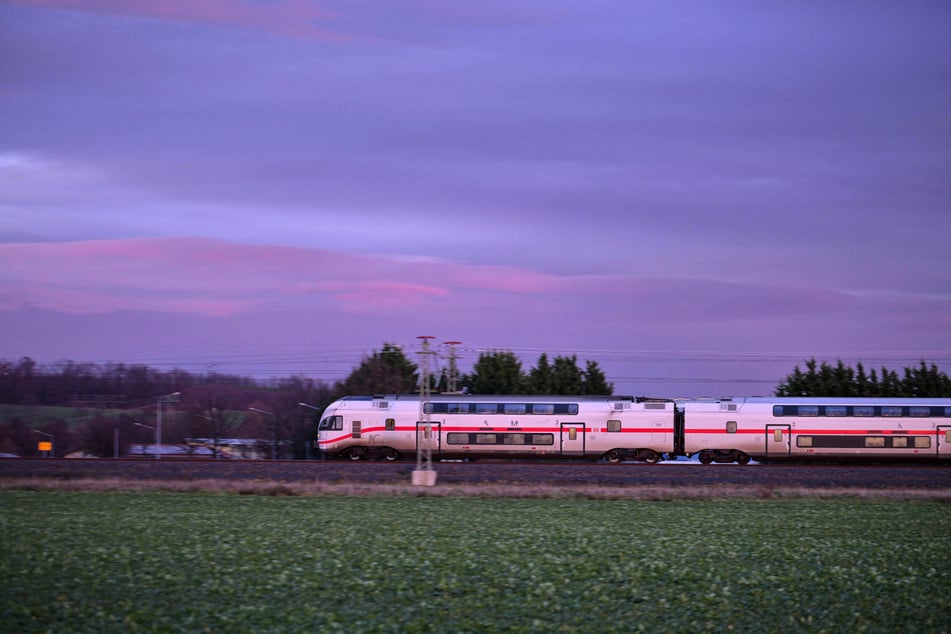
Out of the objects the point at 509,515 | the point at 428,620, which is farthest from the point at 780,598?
the point at 509,515

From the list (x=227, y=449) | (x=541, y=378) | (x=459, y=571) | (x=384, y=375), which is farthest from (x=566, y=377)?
(x=459, y=571)

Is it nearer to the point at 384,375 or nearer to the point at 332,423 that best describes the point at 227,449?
the point at 384,375

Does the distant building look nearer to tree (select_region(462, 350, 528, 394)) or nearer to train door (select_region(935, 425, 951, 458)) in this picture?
tree (select_region(462, 350, 528, 394))

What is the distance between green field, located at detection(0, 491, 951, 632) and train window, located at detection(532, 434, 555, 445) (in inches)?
1125

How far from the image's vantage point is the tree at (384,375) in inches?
3647

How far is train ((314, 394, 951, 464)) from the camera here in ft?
200

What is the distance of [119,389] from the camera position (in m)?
102

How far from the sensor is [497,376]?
9638cm

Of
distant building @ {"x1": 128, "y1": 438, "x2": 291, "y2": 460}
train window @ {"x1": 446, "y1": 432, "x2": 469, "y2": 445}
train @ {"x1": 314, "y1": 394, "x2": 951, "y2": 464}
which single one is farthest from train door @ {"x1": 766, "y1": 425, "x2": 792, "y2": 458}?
distant building @ {"x1": 128, "y1": 438, "x2": 291, "y2": 460}

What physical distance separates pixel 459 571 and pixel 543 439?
41.2 m

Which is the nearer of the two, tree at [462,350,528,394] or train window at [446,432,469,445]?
train window at [446,432,469,445]

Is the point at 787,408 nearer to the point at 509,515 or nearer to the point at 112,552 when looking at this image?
the point at 509,515

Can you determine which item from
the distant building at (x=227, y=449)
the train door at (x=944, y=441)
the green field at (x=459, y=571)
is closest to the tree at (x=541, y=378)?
the distant building at (x=227, y=449)

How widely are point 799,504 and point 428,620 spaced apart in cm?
2597
